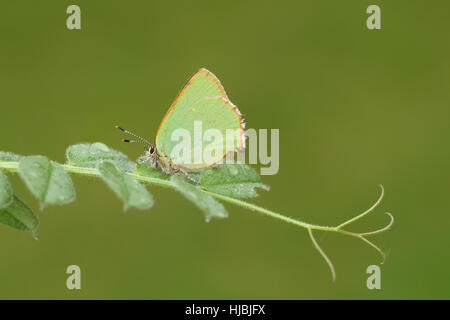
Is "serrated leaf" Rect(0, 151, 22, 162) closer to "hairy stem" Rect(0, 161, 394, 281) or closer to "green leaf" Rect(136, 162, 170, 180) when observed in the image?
"hairy stem" Rect(0, 161, 394, 281)

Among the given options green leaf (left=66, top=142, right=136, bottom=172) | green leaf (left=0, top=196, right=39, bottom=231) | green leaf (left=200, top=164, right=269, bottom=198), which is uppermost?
green leaf (left=66, top=142, right=136, bottom=172)

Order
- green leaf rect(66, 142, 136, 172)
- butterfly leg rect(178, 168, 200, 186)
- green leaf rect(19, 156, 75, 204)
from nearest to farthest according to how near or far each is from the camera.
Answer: green leaf rect(19, 156, 75, 204) → green leaf rect(66, 142, 136, 172) → butterfly leg rect(178, 168, 200, 186)

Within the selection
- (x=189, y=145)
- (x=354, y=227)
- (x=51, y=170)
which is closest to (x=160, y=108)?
(x=354, y=227)

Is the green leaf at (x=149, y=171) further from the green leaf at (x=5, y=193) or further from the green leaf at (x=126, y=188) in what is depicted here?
the green leaf at (x=5, y=193)

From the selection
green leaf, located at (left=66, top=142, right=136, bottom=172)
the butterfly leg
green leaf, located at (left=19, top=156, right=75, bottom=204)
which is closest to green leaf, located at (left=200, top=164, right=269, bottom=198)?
the butterfly leg

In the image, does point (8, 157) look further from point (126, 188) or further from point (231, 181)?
point (231, 181)

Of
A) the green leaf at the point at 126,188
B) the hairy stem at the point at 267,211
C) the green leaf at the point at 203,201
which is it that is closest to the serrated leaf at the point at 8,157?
the hairy stem at the point at 267,211

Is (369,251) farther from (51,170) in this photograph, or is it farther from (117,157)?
(51,170)
